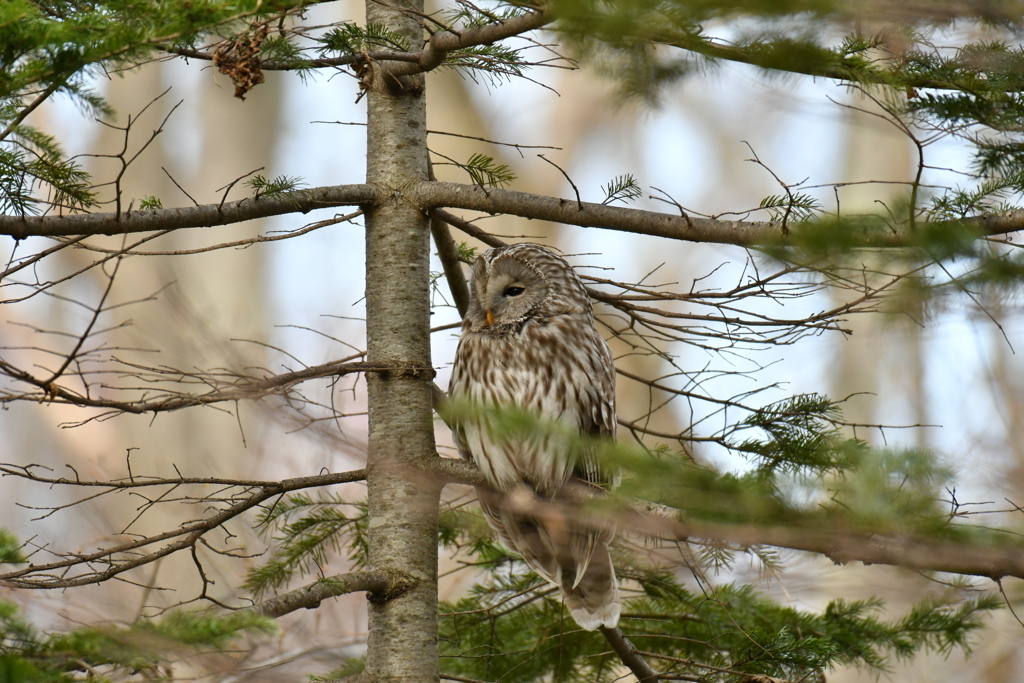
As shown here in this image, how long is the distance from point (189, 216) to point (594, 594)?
2.11 m

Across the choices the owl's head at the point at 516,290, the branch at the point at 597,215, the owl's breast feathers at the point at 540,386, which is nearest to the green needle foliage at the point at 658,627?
the owl's breast feathers at the point at 540,386

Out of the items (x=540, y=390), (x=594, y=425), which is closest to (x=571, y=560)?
(x=594, y=425)

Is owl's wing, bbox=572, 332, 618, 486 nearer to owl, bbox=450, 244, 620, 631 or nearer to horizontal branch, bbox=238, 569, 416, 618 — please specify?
owl, bbox=450, 244, 620, 631

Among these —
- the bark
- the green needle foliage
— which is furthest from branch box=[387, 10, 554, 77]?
the green needle foliage

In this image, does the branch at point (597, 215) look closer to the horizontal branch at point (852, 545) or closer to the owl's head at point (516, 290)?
the owl's head at point (516, 290)

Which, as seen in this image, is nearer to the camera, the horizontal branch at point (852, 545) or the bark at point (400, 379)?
the horizontal branch at point (852, 545)

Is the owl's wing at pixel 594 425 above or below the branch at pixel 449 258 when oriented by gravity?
below

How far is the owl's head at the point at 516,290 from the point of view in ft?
13.3

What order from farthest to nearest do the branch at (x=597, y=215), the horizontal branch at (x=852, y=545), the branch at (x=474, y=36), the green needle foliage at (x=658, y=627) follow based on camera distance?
the green needle foliage at (x=658, y=627) < the branch at (x=597, y=215) < the branch at (x=474, y=36) < the horizontal branch at (x=852, y=545)

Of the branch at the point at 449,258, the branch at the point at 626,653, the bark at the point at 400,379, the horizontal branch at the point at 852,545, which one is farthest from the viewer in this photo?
the branch at the point at 449,258

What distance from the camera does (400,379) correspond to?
11.0 feet

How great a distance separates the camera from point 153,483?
2.88 metres

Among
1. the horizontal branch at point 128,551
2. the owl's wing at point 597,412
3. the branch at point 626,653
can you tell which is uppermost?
the owl's wing at point 597,412

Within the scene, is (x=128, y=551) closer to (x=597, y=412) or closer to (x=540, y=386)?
(x=540, y=386)
